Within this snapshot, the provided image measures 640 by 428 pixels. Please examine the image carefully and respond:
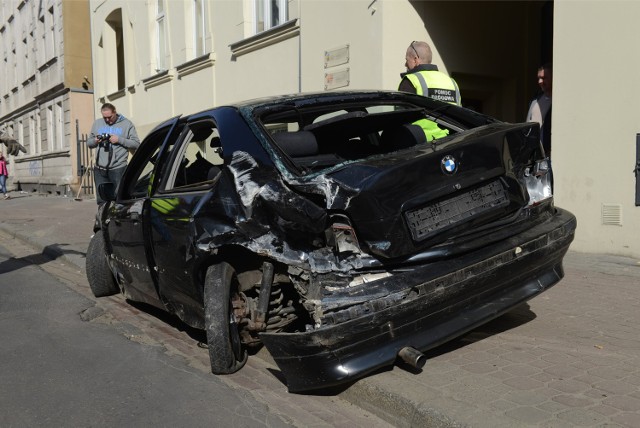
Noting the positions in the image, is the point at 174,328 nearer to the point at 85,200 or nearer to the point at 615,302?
the point at 615,302

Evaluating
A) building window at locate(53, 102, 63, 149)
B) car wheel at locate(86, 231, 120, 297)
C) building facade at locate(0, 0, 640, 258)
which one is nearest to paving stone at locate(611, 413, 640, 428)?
building facade at locate(0, 0, 640, 258)

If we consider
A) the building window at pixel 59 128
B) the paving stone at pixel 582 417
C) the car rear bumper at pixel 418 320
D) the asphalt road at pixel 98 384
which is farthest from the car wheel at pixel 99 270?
the building window at pixel 59 128

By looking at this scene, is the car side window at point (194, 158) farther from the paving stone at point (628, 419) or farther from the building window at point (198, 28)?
the building window at point (198, 28)

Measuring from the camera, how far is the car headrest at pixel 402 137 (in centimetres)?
427

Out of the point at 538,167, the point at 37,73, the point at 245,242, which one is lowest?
the point at 245,242

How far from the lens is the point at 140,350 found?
4.54 metres

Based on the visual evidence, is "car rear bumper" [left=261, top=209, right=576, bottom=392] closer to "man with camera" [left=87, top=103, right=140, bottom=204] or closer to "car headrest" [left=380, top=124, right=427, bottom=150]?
"car headrest" [left=380, top=124, right=427, bottom=150]

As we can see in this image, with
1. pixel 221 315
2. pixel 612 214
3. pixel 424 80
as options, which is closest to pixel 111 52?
pixel 424 80

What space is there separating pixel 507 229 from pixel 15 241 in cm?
998

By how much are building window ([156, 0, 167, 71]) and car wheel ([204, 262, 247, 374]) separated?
45.4 ft

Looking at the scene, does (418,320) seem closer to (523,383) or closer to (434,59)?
(523,383)

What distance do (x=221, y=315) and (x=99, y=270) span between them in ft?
10.1

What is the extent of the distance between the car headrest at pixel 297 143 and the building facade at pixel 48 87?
1961 cm

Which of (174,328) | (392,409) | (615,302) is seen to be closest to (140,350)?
(174,328)
